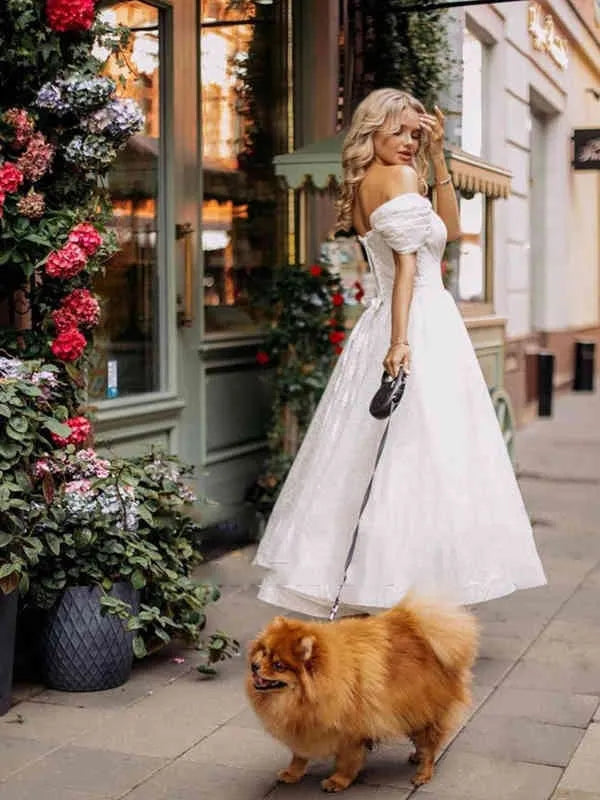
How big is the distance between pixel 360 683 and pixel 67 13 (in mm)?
2681

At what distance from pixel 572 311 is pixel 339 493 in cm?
1359

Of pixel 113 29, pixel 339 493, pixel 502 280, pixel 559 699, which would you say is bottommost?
pixel 559 699

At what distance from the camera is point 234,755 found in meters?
4.42

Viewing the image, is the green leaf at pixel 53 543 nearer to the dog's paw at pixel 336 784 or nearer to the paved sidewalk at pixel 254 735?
the paved sidewalk at pixel 254 735

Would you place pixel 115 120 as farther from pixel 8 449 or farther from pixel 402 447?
pixel 402 447

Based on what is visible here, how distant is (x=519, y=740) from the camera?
4.56 meters

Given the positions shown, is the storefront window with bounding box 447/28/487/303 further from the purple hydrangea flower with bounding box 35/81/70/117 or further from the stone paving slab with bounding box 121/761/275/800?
the stone paving slab with bounding box 121/761/275/800

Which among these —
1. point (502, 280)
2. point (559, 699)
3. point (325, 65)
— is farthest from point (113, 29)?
point (502, 280)

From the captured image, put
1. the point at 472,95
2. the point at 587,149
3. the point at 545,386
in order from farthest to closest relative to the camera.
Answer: the point at 545,386, the point at 472,95, the point at 587,149

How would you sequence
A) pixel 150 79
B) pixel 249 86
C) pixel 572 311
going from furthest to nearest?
pixel 572 311, pixel 249 86, pixel 150 79

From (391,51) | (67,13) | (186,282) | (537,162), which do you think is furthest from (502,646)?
(537,162)

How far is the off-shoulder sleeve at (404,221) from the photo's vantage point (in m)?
5.29

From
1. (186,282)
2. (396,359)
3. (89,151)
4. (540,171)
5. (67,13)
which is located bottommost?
(396,359)

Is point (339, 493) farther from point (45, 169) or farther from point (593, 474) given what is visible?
point (593, 474)
